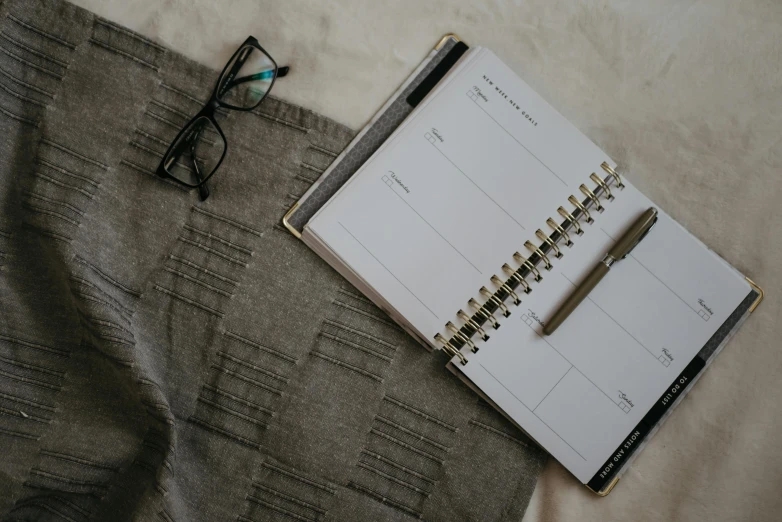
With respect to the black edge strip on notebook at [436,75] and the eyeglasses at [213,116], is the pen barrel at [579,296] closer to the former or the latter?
the black edge strip on notebook at [436,75]

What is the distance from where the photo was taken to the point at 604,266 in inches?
24.9

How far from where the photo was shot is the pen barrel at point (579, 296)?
0.63 m

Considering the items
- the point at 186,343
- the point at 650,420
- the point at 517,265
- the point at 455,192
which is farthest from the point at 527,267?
the point at 186,343

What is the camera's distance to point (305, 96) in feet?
2.21

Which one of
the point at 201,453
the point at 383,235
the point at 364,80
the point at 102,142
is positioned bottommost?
the point at 201,453

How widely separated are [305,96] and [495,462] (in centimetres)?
47

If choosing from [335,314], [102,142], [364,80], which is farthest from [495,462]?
[102,142]

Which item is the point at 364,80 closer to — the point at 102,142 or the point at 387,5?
the point at 387,5

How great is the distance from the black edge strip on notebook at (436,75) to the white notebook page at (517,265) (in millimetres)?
26

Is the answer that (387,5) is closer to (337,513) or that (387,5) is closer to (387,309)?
(387,309)

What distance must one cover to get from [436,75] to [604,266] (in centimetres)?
29

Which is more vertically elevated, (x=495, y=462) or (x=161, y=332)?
(x=495, y=462)

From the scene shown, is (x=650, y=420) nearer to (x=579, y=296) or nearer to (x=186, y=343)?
(x=579, y=296)

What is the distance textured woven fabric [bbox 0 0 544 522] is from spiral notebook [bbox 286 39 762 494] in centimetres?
5
